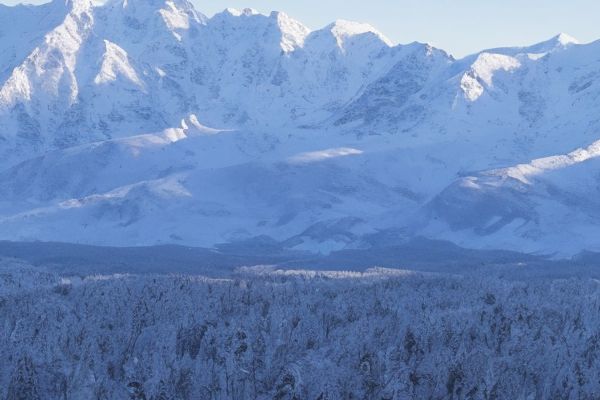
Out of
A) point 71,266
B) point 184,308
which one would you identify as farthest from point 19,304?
point 71,266

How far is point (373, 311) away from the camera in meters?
57.3

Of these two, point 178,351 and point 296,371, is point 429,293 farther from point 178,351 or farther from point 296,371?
point 296,371

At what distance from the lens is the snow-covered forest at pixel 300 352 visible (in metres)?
32.1

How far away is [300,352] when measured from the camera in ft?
130

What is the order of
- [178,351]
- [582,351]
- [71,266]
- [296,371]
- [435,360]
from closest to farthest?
[296,371] < [435,360] < [582,351] < [178,351] < [71,266]

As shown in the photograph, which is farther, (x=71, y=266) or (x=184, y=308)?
(x=71, y=266)

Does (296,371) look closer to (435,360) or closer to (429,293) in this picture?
(435,360)

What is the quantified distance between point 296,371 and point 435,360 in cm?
556

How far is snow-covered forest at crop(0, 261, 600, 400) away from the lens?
3206 cm

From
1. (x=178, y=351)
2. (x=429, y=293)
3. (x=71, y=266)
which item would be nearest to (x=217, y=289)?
(x=429, y=293)

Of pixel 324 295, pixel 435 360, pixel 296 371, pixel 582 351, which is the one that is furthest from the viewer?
pixel 324 295

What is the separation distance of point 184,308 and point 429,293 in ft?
89.5

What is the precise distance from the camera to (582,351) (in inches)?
1521

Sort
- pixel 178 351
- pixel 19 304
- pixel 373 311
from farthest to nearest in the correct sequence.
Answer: pixel 19 304, pixel 373 311, pixel 178 351
